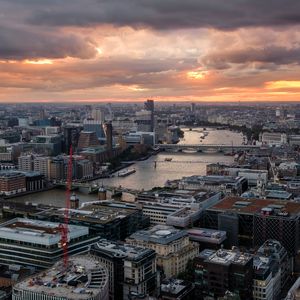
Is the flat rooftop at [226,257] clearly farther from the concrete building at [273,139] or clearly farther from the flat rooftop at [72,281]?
the concrete building at [273,139]

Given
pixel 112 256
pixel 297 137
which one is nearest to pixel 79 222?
pixel 112 256

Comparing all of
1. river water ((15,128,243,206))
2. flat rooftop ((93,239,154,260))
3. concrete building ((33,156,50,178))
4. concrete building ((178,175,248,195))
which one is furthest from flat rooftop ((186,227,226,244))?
concrete building ((33,156,50,178))

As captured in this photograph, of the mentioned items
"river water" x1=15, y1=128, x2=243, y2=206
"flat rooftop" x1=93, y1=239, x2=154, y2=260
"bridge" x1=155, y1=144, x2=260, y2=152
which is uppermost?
"flat rooftop" x1=93, y1=239, x2=154, y2=260

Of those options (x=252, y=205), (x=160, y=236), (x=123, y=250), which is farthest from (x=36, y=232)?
(x=252, y=205)

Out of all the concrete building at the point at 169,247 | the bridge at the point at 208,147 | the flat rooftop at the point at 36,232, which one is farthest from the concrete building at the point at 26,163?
Answer: the concrete building at the point at 169,247

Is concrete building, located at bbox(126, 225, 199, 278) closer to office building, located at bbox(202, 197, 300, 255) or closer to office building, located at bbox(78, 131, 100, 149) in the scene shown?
office building, located at bbox(202, 197, 300, 255)

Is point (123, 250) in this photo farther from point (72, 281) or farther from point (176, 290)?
point (72, 281)
